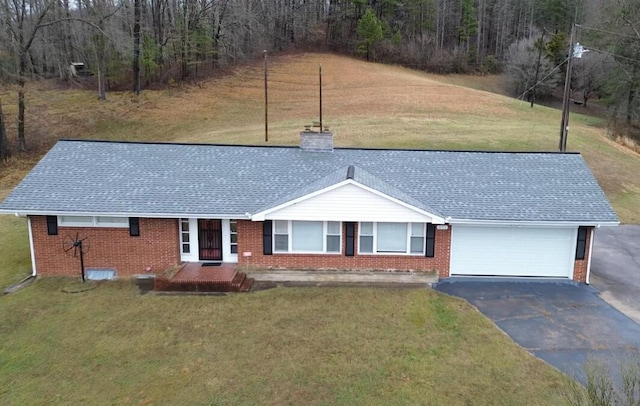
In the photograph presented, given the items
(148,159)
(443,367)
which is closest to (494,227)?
(443,367)

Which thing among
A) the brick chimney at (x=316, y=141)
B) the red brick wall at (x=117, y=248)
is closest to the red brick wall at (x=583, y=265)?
the brick chimney at (x=316, y=141)

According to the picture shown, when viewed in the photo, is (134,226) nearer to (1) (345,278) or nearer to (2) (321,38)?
(1) (345,278)

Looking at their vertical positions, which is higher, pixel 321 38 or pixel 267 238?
pixel 321 38

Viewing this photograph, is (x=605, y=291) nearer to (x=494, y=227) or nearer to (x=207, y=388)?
(x=494, y=227)

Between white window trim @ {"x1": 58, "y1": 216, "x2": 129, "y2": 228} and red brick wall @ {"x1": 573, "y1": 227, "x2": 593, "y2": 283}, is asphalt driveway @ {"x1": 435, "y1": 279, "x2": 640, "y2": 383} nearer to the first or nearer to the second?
red brick wall @ {"x1": 573, "y1": 227, "x2": 593, "y2": 283}

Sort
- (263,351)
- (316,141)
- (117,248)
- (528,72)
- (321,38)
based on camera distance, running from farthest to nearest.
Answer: (321,38)
(528,72)
(316,141)
(117,248)
(263,351)

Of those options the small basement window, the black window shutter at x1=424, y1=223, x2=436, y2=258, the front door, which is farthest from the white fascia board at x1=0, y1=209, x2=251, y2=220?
the black window shutter at x1=424, y1=223, x2=436, y2=258

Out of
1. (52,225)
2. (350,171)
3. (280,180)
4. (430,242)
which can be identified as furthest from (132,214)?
(430,242)
